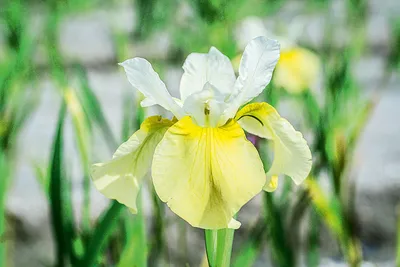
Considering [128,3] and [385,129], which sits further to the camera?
[128,3]

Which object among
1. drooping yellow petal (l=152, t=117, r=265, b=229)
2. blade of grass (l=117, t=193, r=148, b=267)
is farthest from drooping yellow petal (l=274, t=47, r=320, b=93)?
drooping yellow petal (l=152, t=117, r=265, b=229)

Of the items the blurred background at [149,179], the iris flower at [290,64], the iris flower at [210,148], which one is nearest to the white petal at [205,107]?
the iris flower at [210,148]

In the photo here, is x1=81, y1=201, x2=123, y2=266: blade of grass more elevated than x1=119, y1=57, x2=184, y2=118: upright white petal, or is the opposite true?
x1=119, y1=57, x2=184, y2=118: upright white petal

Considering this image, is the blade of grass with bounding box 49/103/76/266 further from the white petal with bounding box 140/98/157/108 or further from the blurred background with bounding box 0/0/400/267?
the white petal with bounding box 140/98/157/108

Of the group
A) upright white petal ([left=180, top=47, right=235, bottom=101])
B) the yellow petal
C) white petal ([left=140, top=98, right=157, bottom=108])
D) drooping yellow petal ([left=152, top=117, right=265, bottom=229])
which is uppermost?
upright white petal ([left=180, top=47, right=235, bottom=101])

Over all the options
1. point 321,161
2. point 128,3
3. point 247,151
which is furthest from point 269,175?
point 128,3

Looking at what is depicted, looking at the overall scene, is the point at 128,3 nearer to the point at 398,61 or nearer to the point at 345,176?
the point at 398,61

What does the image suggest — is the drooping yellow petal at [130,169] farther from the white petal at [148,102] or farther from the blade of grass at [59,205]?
the blade of grass at [59,205]
